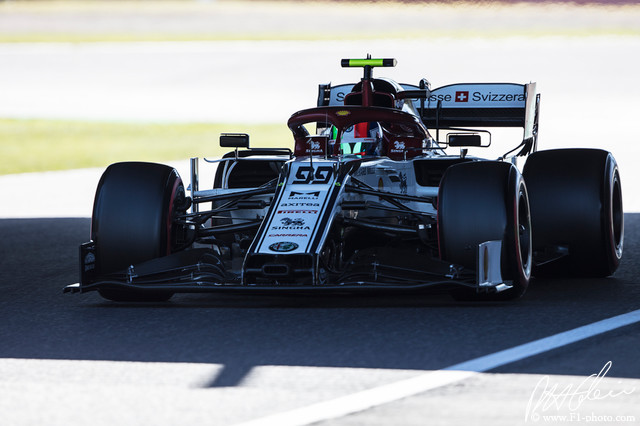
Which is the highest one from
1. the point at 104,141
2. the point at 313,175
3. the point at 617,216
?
the point at 313,175

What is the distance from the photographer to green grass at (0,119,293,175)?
23.2 m

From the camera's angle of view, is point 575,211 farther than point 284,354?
Yes

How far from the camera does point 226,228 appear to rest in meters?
7.53

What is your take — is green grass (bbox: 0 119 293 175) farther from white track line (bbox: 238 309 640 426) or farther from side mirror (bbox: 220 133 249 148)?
white track line (bbox: 238 309 640 426)

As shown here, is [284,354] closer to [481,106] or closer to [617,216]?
[617,216]

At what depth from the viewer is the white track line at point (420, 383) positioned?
4.43m

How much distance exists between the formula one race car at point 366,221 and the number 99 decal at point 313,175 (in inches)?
0.4


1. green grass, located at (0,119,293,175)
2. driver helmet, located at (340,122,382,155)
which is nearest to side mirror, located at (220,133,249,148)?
driver helmet, located at (340,122,382,155)

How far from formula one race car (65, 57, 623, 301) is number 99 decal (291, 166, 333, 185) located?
10 millimetres

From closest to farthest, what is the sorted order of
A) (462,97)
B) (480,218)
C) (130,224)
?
(480,218) → (130,224) → (462,97)

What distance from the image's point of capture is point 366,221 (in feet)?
24.0

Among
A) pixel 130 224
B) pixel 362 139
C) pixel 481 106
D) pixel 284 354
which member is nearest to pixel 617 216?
pixel 362 139

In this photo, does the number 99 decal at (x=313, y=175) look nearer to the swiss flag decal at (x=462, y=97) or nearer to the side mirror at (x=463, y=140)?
the side mirror at (x=463, y=140)
